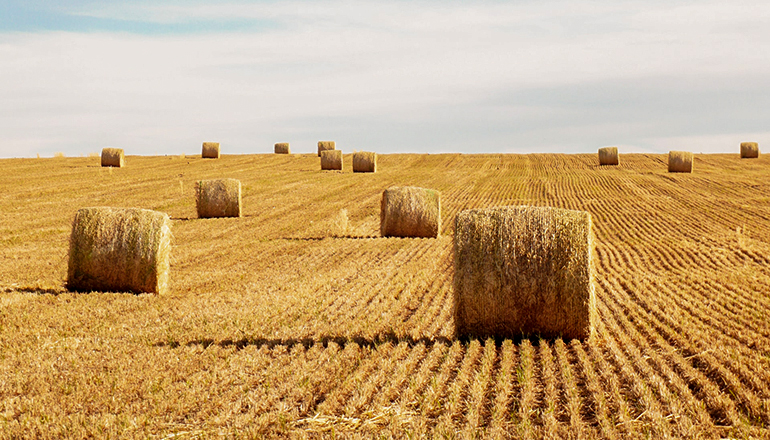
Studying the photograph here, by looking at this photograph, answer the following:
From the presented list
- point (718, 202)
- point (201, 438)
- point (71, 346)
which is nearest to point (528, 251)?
point (201, 438)

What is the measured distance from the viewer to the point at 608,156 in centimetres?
4819

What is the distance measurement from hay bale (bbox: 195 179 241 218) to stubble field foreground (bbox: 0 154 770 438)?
2.05 meters

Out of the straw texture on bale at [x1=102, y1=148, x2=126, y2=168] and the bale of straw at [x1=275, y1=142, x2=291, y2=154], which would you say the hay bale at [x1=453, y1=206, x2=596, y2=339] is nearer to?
the straw texture on bale at [x1=102, y1=148, x2=126, y2=168]

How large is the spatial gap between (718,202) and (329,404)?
2808cm

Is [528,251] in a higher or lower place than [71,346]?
higher

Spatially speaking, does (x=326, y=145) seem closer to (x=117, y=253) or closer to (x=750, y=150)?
(x=750, y=150)

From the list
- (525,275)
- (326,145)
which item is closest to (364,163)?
(326,145)

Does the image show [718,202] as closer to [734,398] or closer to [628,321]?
[628,321]

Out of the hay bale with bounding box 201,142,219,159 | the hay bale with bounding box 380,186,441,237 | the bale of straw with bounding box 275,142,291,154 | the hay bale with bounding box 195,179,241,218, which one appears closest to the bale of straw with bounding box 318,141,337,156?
the bale of straw with bounding box 275,142,291,154

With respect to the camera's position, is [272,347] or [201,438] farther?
[272,347]

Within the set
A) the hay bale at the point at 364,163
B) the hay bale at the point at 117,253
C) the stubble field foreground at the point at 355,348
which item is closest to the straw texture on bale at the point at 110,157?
the hay bale at the point at 364,163

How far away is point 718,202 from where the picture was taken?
29.6m

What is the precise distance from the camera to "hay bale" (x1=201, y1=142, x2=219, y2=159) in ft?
160

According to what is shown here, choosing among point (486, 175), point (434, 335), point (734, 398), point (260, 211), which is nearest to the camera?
point (734, 398)
